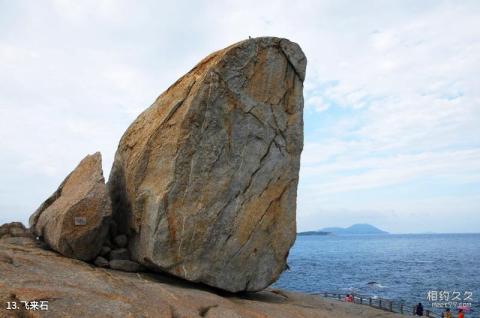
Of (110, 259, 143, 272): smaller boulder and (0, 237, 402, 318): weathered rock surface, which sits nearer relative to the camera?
(0, 237, 402, 318): weathered rock surface

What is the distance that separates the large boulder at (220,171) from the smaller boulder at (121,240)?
29 cm

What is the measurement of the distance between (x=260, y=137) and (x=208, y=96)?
307 centimetres

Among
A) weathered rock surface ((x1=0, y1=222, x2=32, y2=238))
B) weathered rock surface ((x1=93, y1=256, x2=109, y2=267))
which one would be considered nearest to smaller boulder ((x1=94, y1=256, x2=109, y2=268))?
weathered rock surface ((x1=93, y1=256, x2=109, y2=267))

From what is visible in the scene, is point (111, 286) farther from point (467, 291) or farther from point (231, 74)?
point (467, 291)

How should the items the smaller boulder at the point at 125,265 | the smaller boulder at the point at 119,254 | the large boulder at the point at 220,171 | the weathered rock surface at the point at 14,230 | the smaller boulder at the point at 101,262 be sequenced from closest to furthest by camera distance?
the large boulder at the point at 220,171, the smaller boulder at the point at 101,262, the smaller boulder at the point at 125,265, the smaller boulder at the point at 119,254, the weathered rock surface at the point at 14,230

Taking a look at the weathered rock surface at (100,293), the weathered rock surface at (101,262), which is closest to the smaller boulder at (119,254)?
the weathered rock surface at (101,262)

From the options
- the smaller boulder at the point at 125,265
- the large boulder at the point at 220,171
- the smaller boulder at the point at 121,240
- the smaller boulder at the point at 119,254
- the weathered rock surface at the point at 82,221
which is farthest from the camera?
the smaller boulder at the point at 121,240

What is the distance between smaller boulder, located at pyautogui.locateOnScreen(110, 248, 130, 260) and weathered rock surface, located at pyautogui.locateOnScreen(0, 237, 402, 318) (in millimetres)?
1442

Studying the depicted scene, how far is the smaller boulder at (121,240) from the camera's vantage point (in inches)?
748

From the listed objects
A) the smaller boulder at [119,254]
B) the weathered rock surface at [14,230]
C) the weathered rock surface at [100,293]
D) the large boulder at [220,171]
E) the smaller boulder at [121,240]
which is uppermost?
the large boulder at [220,171]

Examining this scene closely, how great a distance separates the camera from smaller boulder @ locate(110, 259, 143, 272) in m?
17.5

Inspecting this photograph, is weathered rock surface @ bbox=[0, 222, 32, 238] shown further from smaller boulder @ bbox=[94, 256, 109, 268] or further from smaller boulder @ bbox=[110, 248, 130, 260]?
smaller boulder @ bbox=[94, 256, 109, 268]

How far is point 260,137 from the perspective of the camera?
19078 mm

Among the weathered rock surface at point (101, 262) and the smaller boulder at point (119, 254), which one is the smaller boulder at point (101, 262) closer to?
the weathered rock surface at point (101, 262)
